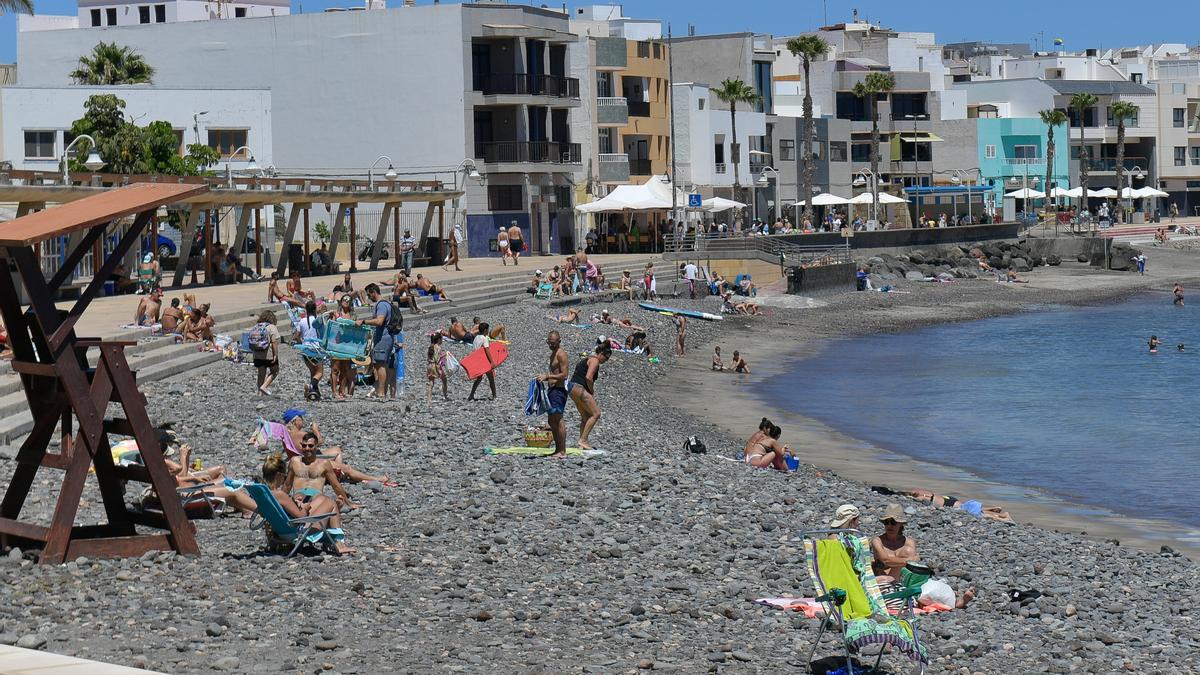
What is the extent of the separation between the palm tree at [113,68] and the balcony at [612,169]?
17064 millimetres

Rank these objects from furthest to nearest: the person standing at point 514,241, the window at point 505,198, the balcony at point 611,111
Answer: the balcony at point 611,111
the window at point 505,198
the person standing at point 514,241

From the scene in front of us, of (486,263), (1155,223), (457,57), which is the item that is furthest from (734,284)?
(1155,223)

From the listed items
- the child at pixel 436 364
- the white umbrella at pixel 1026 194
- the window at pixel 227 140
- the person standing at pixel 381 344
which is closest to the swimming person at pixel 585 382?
the person standing at pixel 381 344

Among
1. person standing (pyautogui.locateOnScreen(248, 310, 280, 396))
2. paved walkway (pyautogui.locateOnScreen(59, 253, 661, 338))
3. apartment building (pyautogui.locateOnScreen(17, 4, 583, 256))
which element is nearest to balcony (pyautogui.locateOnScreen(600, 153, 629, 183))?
apartment building (pyautogui.locateOnScreen(17, 4, 583, 256))

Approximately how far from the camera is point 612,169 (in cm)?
6372

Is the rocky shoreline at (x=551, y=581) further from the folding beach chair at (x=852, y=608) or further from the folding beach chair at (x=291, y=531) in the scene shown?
the folding beach chair at (x=852, y=608)

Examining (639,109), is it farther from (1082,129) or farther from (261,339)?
(261,339)

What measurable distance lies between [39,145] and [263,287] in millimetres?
15960

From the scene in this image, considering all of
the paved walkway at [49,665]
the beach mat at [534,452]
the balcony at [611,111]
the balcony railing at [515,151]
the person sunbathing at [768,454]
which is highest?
the balcony at [611,111]

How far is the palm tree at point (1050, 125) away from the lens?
9200 cm

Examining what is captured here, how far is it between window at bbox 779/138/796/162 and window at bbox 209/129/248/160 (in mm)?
32894

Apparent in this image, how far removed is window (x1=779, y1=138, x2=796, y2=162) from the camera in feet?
262

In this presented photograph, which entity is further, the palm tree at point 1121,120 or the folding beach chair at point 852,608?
the palm tree at point 1121,120

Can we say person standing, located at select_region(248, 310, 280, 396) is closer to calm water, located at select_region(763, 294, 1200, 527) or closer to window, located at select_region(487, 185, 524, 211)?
calm water, located at select_region(763, 294, 1200, 527)
